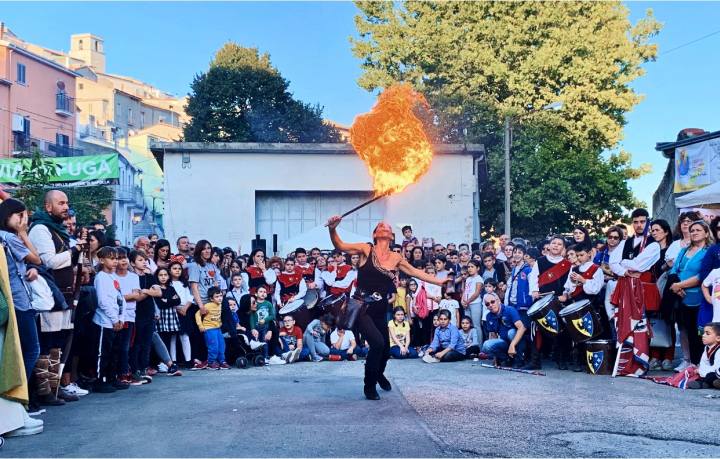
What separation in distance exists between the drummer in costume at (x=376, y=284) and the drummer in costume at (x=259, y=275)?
501cm

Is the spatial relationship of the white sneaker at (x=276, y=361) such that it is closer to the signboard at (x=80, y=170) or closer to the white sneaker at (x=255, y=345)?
the white sneaker at (x=255, y=345)

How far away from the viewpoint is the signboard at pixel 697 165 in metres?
17.4

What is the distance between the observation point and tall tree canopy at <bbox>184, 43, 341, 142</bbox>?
4066 centimetres

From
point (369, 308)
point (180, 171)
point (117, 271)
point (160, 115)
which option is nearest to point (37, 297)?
point (117, 271)


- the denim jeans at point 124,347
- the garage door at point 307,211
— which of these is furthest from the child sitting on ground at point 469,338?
the garage door at point 307,211

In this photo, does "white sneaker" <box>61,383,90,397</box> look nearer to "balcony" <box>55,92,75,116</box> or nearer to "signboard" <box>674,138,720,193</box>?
"signboard" <box>674,138,720,193</box>

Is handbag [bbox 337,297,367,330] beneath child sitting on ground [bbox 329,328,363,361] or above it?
above

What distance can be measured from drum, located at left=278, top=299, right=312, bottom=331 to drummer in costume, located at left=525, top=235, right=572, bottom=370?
3.87 meters

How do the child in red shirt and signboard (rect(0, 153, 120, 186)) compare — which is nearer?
the child in red shirt

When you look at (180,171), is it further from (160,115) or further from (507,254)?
(160,115)

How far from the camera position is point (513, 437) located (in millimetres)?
6211

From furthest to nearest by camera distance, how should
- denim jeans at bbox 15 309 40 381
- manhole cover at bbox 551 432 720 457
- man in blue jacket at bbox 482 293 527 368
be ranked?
1. man in blue jacket at bbox 482 293 527 368
2. denim jeans at bbox 15 309 40 381
3. manhole cover at bbox 551 432 720 457

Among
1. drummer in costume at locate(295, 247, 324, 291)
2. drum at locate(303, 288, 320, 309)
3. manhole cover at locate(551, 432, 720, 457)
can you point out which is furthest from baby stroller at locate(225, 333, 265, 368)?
manhole cover at locate(551, 432, 720, 457)

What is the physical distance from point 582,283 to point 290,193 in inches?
553
